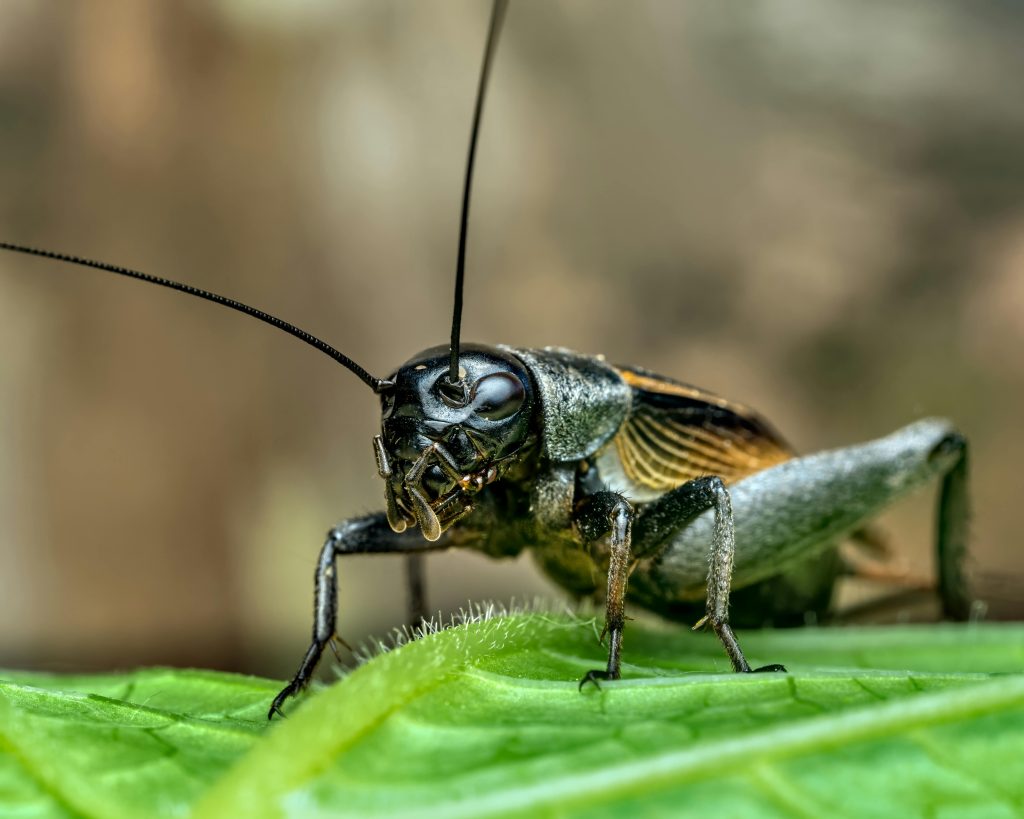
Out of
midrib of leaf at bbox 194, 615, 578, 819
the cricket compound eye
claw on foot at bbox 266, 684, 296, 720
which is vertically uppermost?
the cricket compound eye

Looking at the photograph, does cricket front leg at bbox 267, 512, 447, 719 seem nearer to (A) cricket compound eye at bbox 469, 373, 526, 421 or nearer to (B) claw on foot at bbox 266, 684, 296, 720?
(B) claw on foot at bbox 266, 684, 296, 720

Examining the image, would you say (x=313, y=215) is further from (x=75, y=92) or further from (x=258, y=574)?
(x=258, y=574)

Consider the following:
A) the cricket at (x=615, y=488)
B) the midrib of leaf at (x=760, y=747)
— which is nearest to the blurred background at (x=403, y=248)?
the cricket at (x=615, y=488)

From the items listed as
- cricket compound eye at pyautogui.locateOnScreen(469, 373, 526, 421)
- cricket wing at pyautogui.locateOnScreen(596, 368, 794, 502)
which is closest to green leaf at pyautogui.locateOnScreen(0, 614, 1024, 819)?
cricket compound eye at pyautogui.locateOnScreen(469, 373, 526, 421)

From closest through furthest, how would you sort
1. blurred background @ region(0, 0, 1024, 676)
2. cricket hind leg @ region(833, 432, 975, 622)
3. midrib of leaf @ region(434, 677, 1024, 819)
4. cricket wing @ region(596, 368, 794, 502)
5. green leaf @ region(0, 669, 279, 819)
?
midrib of leaf @ region(434, 677, 1024, 819) < green leaf @ region(0, 669, 279, 819) < cricket wing @ region(596, 368, 794, 502) < cricket hind leg @ region(833, 432, 975, 622) < blurred background @ region(0, 0, 1024, 676)

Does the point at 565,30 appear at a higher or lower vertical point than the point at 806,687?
higher

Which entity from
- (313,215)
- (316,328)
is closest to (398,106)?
(313,215)

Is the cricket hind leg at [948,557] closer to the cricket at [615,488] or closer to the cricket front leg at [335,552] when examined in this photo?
the cricket at [615,488]
